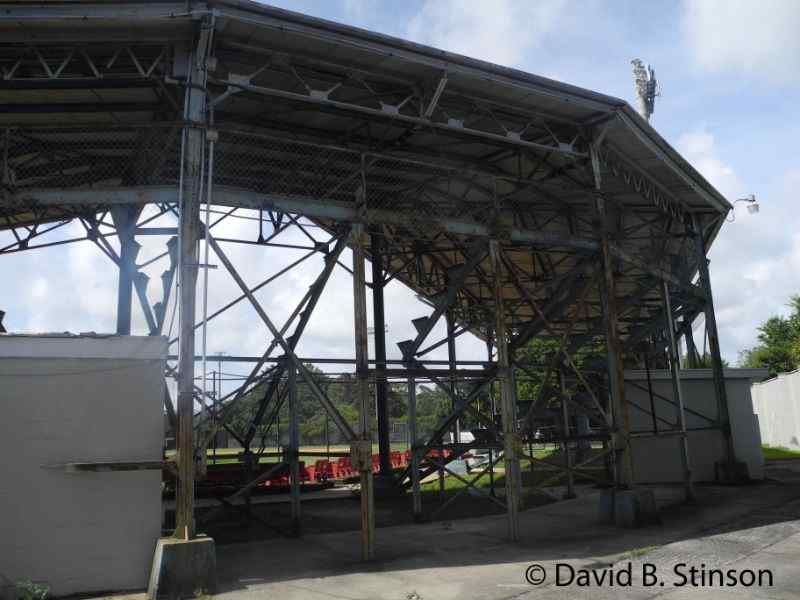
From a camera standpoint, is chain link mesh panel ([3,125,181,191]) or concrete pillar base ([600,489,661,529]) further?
chain link mesh panel ([3,125,181,191])

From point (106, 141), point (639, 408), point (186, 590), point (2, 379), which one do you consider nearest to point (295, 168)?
point (106, 141)

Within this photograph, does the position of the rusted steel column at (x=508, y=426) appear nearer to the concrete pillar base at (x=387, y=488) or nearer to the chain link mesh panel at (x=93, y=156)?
the concrete pillar base at (x=387, y=488)

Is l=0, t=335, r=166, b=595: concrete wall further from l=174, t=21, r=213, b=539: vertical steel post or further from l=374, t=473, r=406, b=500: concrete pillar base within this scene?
l=374, t=473, r=406, b=500: concrete pillar base

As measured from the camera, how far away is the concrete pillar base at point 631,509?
10620 millimetres

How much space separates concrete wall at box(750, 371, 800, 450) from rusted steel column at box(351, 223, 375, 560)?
27.3 meters

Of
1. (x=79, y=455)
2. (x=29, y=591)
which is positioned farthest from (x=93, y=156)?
(x=29, y=591)

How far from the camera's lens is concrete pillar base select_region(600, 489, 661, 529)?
10620 mm

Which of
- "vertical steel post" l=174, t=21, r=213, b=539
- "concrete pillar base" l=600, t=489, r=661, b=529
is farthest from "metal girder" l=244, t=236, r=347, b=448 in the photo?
"concrete pillar base" l=600, t=489, r=661, b=529

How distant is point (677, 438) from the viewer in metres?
16.5

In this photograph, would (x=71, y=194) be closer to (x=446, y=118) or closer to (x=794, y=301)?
(x=446, y=118)

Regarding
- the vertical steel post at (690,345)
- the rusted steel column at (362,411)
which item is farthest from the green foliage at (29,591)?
the vertical steel post at (690,345)

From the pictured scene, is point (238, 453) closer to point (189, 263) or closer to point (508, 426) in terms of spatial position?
point (508, 426)

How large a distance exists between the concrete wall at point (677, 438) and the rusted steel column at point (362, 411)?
10.1 metres

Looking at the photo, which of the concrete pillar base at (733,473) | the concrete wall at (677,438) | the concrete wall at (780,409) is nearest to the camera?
the concrete pillar base at (733,473)
